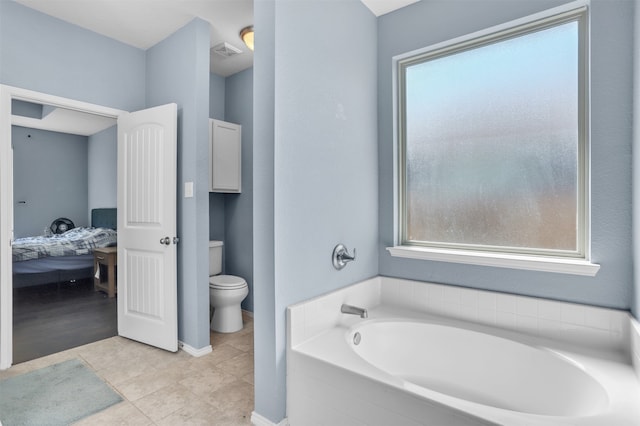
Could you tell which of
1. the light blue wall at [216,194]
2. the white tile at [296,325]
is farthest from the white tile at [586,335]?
the light blue wall at [216,194]

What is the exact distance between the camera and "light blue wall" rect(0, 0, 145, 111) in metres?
2.36

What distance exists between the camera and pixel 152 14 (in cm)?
254

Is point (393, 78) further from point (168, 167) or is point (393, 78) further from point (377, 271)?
point (168, 167)

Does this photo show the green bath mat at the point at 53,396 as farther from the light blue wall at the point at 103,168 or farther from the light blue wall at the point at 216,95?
the light blue wall at the point at 103,168

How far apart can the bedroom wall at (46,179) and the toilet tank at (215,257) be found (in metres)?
4.86

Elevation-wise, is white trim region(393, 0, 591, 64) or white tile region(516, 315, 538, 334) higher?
white trim region(393, 0, 591, 64)

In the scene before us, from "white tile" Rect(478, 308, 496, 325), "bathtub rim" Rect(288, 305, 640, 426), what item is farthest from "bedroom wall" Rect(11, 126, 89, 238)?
"white tile" Rect(478, 308, 496, 325)

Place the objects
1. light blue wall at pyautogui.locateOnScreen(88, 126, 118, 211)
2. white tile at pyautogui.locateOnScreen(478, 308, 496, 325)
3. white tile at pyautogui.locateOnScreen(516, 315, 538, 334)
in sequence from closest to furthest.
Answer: white tile at pyautogui.locateOnScreen(516, 315, 538, 334)
white tile at pyautogui.locateOnScreen(478, 308, 496, 325)
light blue wall at pyautogui.locateOnScreen(88, 126, 118, 211)

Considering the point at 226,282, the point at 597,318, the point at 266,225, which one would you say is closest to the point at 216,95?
the point at 226,282

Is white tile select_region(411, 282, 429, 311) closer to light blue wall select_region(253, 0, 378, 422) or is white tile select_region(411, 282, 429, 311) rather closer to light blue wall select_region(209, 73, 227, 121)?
light blue wall select_region(253, 0, 378, 422)

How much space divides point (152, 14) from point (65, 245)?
3578 mm

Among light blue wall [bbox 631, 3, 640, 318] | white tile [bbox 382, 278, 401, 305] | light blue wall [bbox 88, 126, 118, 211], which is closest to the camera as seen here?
light blue wall [bbox 631, 3, 640, 318]

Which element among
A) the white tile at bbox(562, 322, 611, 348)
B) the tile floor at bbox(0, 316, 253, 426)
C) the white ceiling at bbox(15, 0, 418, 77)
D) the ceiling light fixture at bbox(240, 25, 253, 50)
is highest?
the white ceiling at bbox(15, 0, 418, 77)

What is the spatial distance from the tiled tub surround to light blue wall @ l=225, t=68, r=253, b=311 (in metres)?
1.70
